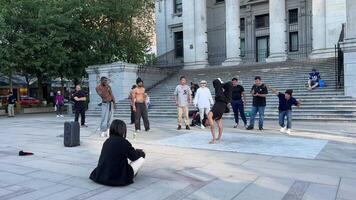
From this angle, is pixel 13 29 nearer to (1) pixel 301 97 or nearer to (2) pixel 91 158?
(1) pixel 301 97

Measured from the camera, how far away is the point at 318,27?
88.0 feet

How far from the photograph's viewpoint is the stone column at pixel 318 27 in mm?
26375

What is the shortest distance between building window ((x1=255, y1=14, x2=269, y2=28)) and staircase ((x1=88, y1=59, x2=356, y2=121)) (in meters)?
7.30

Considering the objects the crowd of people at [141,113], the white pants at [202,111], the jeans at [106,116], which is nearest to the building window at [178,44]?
the crowd of people at [141,113]

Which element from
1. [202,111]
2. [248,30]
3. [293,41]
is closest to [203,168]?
[202,111]

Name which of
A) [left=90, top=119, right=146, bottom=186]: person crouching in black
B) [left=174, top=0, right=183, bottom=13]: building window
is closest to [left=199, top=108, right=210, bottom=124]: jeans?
[left=90, top=119, right=146, bottom=186]: person crouching in black

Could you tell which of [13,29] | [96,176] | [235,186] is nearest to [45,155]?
[96,176]

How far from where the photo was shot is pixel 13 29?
2550cm

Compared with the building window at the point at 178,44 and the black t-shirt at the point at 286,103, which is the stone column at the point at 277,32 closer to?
the building window at the point at 178,44

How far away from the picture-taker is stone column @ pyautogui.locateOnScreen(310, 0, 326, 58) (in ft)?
86.5

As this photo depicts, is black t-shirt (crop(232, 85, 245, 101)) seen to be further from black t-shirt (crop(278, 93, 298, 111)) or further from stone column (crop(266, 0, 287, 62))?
stone column (crop(266, 0, 287, 62))

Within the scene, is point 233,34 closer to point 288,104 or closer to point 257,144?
point 288,104

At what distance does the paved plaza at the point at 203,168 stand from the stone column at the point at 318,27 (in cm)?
1612

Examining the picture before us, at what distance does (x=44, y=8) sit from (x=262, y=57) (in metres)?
17.5
